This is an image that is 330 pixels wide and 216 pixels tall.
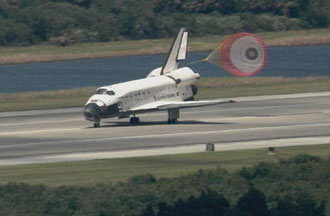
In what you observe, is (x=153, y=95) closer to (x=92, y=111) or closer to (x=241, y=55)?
(x=92, y=111)

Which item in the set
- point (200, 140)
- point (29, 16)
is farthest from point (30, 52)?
point (200, 140)

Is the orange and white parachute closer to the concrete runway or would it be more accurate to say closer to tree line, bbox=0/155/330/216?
the concrete runway

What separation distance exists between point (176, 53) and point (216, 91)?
17.4 m

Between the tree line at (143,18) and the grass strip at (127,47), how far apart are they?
109 inches

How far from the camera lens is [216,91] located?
88688 millimetres

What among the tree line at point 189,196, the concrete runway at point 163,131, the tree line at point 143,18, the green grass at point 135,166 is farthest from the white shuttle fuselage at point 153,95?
the tree line at point 143,18

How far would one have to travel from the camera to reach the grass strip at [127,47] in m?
140

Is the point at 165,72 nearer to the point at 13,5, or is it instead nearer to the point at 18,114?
the point at 18,114

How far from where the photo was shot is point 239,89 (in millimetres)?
89812

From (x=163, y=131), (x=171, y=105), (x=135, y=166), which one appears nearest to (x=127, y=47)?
(x=171, y=105)

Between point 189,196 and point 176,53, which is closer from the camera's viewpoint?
point 189,196

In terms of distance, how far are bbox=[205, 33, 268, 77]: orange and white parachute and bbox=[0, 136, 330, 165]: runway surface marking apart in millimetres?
8354

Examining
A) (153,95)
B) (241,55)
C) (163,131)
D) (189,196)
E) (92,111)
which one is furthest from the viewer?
(153,95)

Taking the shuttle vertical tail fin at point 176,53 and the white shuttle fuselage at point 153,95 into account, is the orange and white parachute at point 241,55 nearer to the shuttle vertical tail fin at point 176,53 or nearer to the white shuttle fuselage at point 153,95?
the white shuttle fuselage at point 153,95
